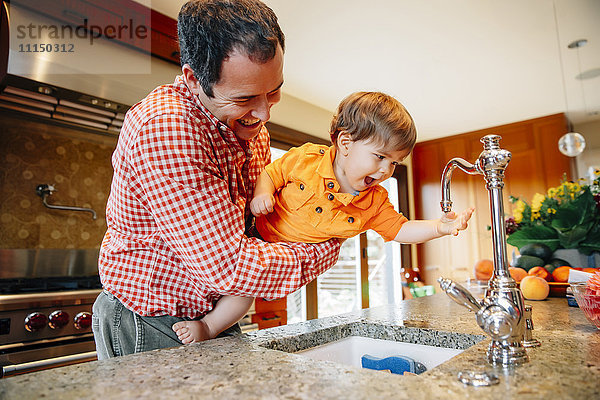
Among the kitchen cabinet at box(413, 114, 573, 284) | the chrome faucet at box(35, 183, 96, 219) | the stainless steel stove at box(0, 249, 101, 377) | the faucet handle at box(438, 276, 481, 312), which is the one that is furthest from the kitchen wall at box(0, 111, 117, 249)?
the kitchen cabinet at box(413, 114, 573, 284)

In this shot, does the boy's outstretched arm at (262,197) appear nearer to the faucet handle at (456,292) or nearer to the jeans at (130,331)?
the jeans at (130,331)

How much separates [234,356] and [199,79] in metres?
0.50

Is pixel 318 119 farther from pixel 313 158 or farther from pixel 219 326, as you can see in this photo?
pixel 219 326

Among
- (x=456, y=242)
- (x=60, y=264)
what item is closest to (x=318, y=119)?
(x=456, y=242)

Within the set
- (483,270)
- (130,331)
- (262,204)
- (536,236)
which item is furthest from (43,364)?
(536,236)

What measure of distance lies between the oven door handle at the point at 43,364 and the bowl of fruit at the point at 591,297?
1.86m

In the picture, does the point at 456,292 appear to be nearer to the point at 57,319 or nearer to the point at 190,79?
the point at 190,79

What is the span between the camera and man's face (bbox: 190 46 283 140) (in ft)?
2.39

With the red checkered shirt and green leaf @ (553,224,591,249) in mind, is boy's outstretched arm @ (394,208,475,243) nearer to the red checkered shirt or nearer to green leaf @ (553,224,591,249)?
the red checkered shirt

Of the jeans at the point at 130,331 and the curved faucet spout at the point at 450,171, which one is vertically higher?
the curved faucet spout at the point at 450,171

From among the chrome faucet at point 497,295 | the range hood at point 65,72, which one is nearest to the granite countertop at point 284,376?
the chrome faucet at point 497,295

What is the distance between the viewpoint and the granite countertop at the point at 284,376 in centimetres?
49

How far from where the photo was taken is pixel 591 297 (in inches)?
32.0

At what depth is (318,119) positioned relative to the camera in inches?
166
